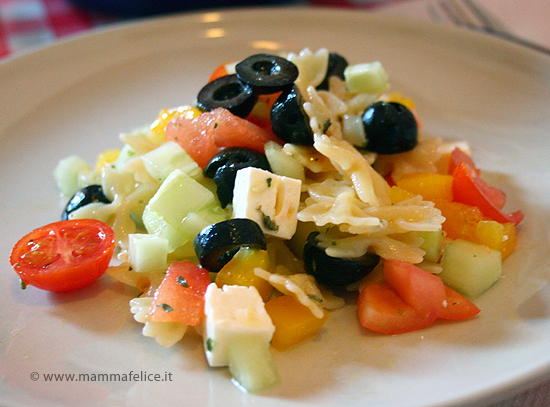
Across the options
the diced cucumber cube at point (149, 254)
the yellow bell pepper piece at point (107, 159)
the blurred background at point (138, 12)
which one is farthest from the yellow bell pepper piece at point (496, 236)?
the blurred background at point (138, 12)

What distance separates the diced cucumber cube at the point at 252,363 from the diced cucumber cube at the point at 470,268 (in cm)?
104

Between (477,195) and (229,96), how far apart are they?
5.16 feet

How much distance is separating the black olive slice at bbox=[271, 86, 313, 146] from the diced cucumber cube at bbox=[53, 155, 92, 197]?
146 centimetres

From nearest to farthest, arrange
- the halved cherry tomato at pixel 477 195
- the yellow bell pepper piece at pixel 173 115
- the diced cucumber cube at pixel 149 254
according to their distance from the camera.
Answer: the diced cucumber cube at pixel 149 254 → the halved cherry tomato at pixel 477 195 → the yellow bell pepper piece at pixel 173 115

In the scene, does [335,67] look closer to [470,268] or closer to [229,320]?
[470,268]

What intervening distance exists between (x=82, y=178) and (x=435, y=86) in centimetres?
311

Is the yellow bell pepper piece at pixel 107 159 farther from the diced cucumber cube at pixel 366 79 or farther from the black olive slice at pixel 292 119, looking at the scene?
the diced cucumber cube at pixel 366 79

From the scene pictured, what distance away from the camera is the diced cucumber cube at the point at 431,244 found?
2.64 metres

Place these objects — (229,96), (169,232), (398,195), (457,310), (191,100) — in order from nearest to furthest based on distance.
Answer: (457,310) < (169,232) < (398,195) < (229,96) < (191,100)

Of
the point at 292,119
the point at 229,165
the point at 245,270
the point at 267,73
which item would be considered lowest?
the point at 245,270

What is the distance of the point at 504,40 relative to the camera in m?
4.53

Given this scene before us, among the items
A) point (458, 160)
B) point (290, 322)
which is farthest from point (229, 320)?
point (458, 160)

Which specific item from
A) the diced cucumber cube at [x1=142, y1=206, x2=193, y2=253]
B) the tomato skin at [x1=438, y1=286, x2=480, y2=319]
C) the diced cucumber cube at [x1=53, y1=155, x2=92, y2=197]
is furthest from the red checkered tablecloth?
the tomato skin at [x1=438, y1=286, x2=480, y2=319]

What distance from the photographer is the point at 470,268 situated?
8.19ft
